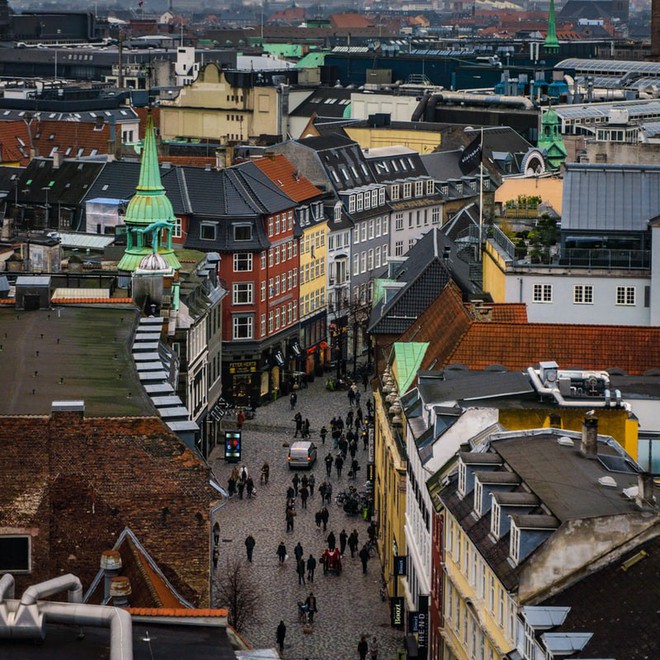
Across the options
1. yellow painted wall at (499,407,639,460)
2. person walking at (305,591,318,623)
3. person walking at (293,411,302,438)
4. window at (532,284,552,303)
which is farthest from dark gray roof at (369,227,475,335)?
yellow painted wall at (499,407,639,460)

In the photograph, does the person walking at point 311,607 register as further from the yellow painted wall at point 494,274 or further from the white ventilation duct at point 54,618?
the white ventilation duct at point 54,618

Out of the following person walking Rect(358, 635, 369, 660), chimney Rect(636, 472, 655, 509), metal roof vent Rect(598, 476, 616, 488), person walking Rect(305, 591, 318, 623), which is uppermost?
chimney Rect(636, 472, 655, 509)

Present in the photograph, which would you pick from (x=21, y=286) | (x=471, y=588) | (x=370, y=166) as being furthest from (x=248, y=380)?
(x=471, y=588)

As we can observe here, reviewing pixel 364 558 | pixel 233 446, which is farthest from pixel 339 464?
pixel 364 558

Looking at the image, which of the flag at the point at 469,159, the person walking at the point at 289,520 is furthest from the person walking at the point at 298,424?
the flag at the point at 469,159

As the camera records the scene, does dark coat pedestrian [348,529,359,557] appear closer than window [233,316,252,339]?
Yes

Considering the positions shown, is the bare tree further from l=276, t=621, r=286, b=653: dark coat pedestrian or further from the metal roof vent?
the metal roof vent

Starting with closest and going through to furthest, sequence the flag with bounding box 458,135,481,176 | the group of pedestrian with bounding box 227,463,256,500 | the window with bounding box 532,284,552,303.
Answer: the window with bounding box 532,284,552,303, the group of pedestrian with bounding box 227,463,256,500, the flag with bounding box 458,135,481,176

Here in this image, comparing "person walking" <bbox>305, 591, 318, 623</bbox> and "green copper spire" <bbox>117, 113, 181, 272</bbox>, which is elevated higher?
"green copper spire" <bbox>117, 113, 181, 272</bbox>
